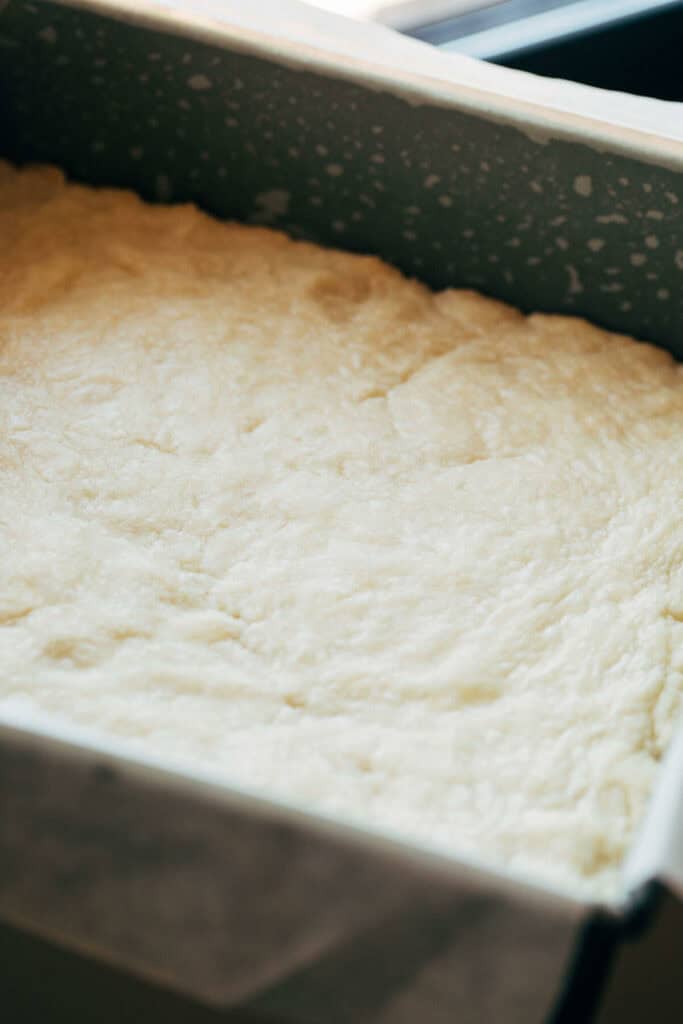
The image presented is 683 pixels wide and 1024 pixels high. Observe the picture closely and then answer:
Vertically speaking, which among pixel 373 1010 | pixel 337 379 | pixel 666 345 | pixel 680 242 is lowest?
→ pixel 373 1010

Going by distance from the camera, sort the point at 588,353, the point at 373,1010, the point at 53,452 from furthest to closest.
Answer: the point at 588,353, the point at 53,452, the point at 373,1010

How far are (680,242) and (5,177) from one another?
96cm

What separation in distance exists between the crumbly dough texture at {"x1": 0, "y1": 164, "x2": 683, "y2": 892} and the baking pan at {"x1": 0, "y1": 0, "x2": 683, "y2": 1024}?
53 millimetres

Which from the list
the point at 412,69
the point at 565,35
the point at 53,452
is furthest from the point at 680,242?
the point at 53,452

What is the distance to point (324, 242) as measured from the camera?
59.5 inches

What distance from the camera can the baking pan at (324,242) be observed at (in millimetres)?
764

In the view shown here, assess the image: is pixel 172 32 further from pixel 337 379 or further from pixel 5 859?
pixel 5 859

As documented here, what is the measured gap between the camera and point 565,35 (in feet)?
5.31

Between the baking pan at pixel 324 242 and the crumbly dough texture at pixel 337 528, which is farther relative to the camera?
the crumbly dough texture at pixel 337 528

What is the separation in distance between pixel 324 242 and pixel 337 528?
487 mm

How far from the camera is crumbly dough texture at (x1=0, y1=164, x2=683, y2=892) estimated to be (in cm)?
102

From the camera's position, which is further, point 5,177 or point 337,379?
point 5,177

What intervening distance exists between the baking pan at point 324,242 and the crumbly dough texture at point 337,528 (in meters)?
0.05

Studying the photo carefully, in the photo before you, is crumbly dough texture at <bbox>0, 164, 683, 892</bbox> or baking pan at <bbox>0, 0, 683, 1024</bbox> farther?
crumbly dough texture at <bbox>0, 164, 683, 892</bbox>
